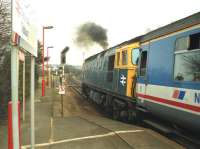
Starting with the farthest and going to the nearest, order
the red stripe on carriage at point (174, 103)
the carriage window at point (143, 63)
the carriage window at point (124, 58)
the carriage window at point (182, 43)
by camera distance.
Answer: the carriage window at point (124, 58)
the carriage window at point (143, 63)
the carriage window at point (182, 43)
the red stripe on carriage at point (174, 103)

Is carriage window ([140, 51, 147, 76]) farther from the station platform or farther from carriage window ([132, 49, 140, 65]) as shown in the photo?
carriage window ([132, 49, 140, 65])

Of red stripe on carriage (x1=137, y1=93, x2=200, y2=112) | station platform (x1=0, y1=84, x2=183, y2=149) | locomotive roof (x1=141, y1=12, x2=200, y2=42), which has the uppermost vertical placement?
locomotive roof (x1=141, y1=12, x2=200, y2=42)

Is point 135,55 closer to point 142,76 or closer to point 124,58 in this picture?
point 124,58

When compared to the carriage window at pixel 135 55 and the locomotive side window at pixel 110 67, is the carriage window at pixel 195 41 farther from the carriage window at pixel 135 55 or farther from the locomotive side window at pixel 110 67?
the locomotive side window at pixel 110 67

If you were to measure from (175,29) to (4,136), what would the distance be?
602cm

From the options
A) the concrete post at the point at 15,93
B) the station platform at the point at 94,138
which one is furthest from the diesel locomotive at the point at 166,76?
the concrete post at the point at 15,93

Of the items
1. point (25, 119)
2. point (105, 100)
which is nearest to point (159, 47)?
point (25, 119)

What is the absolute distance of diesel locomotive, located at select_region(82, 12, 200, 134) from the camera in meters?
8.27

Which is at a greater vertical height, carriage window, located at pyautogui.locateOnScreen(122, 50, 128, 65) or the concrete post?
carriage window, located at pyautogui.locateOnScreen(122, 50, 128, 65)

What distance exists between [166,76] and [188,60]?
1.23 meters

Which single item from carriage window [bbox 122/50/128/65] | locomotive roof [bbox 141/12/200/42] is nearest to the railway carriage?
locomotive roof [bbox 141/12/200/42]

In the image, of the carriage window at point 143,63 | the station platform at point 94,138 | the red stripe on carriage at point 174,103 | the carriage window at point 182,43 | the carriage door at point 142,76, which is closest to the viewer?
the red stripe on carriage at point 174,103

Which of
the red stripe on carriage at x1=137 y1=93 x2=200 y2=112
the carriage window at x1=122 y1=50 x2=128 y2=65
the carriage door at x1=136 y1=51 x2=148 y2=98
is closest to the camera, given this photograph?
the red stripe on carriage at x1=137 y1=93 x2=200 y2=112

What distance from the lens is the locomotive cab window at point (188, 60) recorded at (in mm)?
8125
